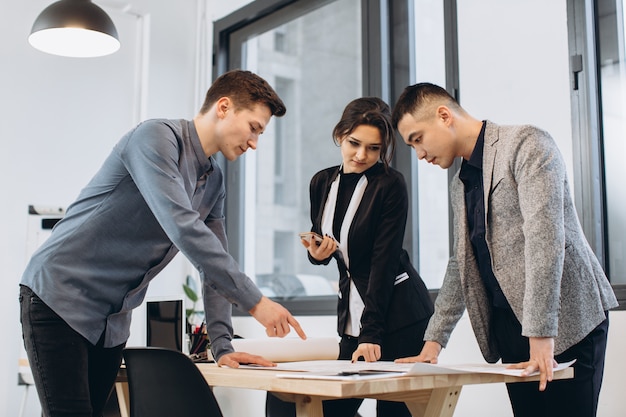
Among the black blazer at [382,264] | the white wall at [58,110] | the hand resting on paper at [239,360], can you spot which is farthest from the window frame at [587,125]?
the white wall at [58,110]

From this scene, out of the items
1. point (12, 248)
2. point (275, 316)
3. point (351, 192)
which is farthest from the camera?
point (12, 248)

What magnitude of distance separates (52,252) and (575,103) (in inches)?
74.0

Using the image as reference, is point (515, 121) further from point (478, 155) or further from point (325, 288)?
point (325, 288)

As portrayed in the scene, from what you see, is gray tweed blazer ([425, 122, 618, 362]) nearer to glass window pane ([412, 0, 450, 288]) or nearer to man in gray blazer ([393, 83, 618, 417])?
man in gray blazer ([393, 83, 618, 417])

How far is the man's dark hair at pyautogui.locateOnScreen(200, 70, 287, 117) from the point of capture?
Result: 1.83 metres

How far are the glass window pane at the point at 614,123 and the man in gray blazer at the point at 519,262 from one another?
870mm

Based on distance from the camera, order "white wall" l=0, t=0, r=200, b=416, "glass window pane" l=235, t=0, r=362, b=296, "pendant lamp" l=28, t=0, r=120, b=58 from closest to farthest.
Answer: "pendant lamp" l=28, t=0, r=120, b=58 < "white wall" l=0, t=0, r=200, b=416 < "glass window pane" l=235, t=0, r=362, b=296

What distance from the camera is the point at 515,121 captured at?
282 centimetres

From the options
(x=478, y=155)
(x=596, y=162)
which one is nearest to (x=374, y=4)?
(x=596, y=162)

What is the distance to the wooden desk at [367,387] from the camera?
1.25 meters

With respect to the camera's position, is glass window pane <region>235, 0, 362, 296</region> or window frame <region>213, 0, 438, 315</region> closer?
window frame <region>213, 0, 438, 315</region>

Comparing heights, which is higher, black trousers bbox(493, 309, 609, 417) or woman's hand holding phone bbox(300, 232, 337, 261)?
woman's hand holding phone bbox(300, 232, 337, 261)

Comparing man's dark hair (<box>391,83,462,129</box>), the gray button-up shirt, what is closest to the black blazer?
man's dark hair (<box>391,83,462,129</box>)

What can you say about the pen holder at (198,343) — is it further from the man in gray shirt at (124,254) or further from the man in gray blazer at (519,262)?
the man in gray blazer at (519,262)
